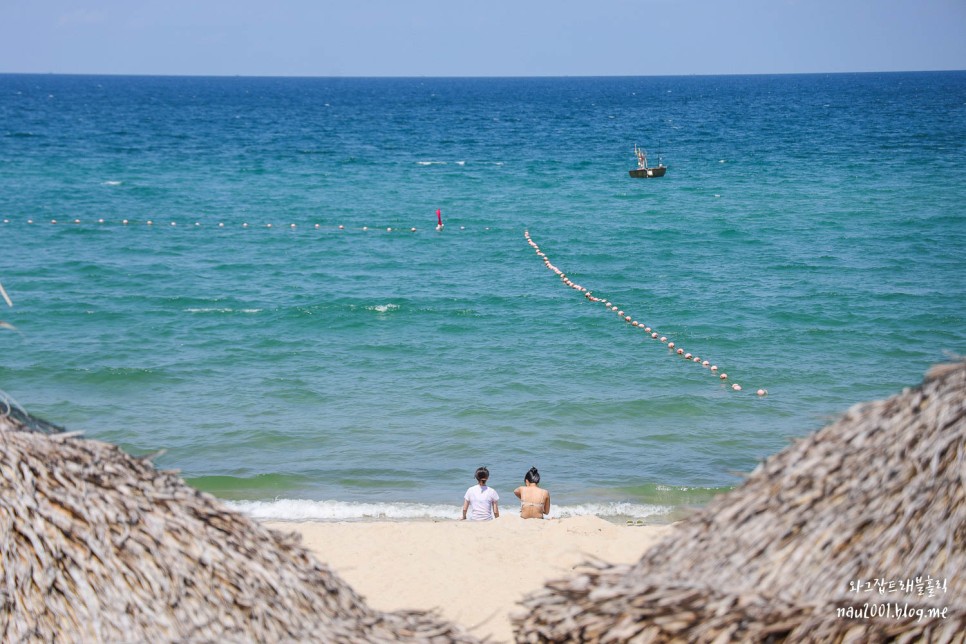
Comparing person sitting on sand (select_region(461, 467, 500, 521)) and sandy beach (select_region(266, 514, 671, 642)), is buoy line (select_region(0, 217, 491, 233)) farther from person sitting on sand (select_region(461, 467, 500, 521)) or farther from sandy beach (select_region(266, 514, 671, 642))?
sandy beach (select_region(266, 514, 671, 642))

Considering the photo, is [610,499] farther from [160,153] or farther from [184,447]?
[160,153]

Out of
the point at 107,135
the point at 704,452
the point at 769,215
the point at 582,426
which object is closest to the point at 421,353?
the point at 582,426

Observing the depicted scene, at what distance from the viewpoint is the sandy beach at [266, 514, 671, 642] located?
8.69 m

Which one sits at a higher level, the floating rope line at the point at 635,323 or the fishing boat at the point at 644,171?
the fishing boat at the point at 644,171

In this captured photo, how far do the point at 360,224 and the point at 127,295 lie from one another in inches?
451

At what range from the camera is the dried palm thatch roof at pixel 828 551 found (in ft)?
14.6

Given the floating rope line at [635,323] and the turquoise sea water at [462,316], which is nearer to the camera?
the turquoise sea water at [462,316]

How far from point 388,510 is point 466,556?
285 cm

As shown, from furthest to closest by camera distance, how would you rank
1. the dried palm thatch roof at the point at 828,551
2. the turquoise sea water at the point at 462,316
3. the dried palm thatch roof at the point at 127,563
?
the turquoise sea water at the point at 462,316, the dried palm thatch roof at the point at 127,563, the dried palm thatch roof at the point at 828,551

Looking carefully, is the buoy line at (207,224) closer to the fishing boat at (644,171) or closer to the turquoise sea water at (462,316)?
the turquoise sea water at (462,316)

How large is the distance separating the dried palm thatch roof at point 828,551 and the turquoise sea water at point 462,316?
1.32 ft

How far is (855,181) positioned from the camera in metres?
42.3

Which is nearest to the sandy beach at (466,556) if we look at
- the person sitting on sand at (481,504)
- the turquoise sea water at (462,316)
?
the person sitting on sand at (481,504)

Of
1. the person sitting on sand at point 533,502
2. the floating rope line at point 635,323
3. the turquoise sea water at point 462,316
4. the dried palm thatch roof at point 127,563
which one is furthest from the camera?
the floating rope line at point 635,323
